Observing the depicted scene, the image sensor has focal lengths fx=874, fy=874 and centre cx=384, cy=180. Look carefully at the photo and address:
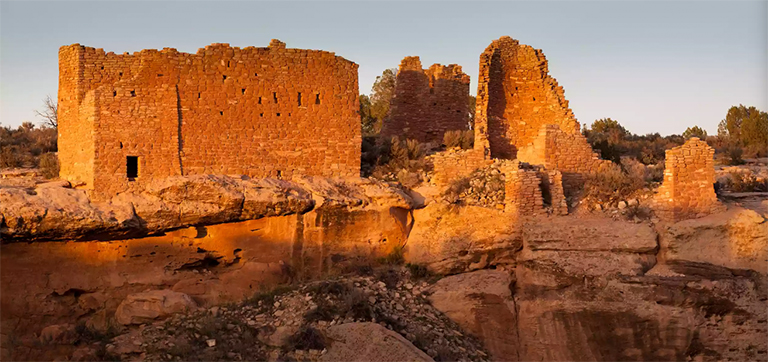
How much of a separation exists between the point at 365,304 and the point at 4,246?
634 cm

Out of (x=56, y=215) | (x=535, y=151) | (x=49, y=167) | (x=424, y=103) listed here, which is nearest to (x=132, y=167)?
(x=49, y=167)

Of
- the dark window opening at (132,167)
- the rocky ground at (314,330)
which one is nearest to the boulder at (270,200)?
the rocky ground at (314,330)

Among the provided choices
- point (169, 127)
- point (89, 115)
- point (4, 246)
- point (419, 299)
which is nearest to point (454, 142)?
point (419, 299)

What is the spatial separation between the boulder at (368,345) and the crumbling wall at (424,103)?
24.9 feet

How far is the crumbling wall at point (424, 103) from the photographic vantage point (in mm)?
20922

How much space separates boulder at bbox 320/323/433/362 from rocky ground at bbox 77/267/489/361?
0.05 feet

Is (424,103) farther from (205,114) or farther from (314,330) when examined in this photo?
(314,330)

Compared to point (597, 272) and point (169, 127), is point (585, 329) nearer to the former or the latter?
point (597, 272)

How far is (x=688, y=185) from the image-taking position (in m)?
16.3

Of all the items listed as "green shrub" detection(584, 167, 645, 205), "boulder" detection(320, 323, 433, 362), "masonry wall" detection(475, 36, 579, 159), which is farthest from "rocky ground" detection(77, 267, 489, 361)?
"masonry wall" detection(475, 36, 579, 159)

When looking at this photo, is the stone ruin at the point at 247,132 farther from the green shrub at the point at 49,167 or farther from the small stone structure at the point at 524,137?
the green shrub at the point at 49,167

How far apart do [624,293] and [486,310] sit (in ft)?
7.93

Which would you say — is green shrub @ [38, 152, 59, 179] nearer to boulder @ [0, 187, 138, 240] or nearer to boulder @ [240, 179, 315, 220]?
boulder @ [0, 187, 138, 240]

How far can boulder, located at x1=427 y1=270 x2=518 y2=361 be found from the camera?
15516mm
